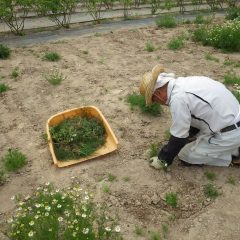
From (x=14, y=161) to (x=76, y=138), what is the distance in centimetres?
84

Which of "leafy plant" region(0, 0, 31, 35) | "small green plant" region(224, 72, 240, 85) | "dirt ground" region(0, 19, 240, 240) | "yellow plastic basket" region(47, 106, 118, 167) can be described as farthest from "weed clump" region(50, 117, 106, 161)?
"leafy plant" region(0, 0, 31, 35)

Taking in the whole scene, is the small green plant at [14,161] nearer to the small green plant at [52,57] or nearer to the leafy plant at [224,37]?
the small green plant at [52,57]

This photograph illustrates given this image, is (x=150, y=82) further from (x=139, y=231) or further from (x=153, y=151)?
(x=139, y=231)

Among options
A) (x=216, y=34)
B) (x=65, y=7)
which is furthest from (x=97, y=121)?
(x=65, y=7)

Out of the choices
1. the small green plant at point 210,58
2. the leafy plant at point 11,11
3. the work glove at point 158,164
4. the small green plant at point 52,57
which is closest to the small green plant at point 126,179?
the work glove at point 158,164

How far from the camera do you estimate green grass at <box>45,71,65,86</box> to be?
6777 mm

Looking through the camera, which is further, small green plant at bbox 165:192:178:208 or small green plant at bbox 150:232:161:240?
small green plant at bbox 165:192:178:208

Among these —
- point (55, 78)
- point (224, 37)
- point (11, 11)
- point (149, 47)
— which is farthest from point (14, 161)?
point (224, 37)

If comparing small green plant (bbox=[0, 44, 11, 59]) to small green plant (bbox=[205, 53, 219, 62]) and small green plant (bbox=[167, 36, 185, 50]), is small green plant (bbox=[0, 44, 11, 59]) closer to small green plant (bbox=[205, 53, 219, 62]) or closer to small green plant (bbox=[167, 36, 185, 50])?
small green plant (bbox=[167, 36, 185, 50])

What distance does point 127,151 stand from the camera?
203 inches

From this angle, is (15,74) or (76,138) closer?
(76,138)

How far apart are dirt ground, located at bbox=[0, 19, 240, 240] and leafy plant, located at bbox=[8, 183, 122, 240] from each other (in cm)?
23

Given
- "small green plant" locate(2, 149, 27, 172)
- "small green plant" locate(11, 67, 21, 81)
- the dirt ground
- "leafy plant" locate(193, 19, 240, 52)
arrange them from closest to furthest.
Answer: the dirt ground < "small green plant" locate(2, 149, 27, 172) < "small green plant" locate(11, 67, 21, 81) < "leafy plant" locate(193, 19, 240, 52)

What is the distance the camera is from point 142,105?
19.7ft
